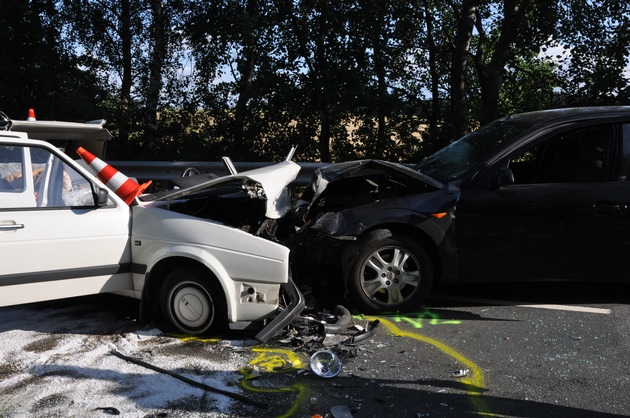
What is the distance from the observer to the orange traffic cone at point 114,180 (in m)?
5.09

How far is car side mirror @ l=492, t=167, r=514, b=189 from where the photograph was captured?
17.1 ft

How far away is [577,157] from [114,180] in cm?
399

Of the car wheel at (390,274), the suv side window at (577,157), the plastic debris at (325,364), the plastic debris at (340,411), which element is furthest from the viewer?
the suv side window at (577,157)

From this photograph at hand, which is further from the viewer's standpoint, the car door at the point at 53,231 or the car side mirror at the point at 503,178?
the car side mirror at the point at 503,178

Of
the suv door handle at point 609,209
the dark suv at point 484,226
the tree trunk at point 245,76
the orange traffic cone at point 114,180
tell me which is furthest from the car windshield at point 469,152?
the tree trunk at point 245,76

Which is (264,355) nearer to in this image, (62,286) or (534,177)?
(62,286)

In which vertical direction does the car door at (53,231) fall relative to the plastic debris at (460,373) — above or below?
above

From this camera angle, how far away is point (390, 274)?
5.26 m

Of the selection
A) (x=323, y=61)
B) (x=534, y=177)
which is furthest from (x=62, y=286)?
(x=323, y=61)

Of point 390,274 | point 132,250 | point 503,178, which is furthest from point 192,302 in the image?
point 503,178

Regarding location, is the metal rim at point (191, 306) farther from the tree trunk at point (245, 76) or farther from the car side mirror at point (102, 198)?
the tree trunk at point (245, 76)

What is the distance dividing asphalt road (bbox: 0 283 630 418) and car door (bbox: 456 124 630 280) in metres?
0.42

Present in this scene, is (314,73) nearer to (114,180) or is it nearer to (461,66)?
(461,66)

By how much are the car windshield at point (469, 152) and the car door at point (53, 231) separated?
2.82 meters
